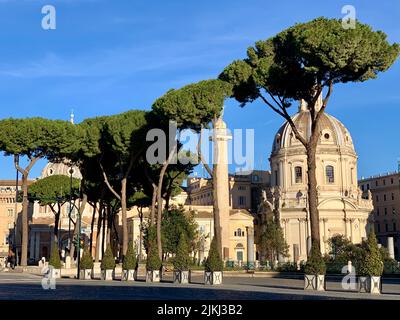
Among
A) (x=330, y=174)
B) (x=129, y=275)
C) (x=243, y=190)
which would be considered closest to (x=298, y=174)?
(x=330, y=174)

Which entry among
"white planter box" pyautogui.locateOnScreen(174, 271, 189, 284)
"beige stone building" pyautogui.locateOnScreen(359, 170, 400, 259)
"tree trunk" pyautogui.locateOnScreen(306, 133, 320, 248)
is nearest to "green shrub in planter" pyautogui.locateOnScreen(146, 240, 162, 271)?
"white planter box" pyautogui.locateOnScreen(174, 271, 189, 284)

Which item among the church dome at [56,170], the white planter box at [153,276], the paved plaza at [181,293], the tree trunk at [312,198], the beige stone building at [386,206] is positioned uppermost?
the church dome at [56,170]

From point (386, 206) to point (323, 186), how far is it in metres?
27.5

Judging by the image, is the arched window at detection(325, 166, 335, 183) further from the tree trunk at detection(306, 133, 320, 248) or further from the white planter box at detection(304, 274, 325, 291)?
the white planter box at detection(304, 274, 325, 291)

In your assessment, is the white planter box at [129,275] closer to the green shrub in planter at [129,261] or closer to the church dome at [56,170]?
the green shrub in planter at [129,261]

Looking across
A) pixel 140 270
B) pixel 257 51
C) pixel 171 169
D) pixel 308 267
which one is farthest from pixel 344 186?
pixel 308 267

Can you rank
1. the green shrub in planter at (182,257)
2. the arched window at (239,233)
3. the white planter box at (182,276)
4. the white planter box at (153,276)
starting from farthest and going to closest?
the arched window at (239,233) → the white planter box at (153,276) → the white planter box at (182,276) → the green shrub in planter at (182,257)

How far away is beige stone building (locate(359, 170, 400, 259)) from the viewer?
8731 centimetres

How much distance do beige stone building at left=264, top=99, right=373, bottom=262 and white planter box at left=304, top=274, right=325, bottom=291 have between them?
4404cm

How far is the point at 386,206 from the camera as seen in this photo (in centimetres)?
9012

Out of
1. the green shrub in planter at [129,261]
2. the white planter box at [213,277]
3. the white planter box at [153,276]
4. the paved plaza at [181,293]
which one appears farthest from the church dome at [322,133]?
the paved plaza at [181,293]

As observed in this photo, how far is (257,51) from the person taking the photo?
28.3 metres

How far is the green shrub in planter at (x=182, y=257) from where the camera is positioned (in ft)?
80.8
